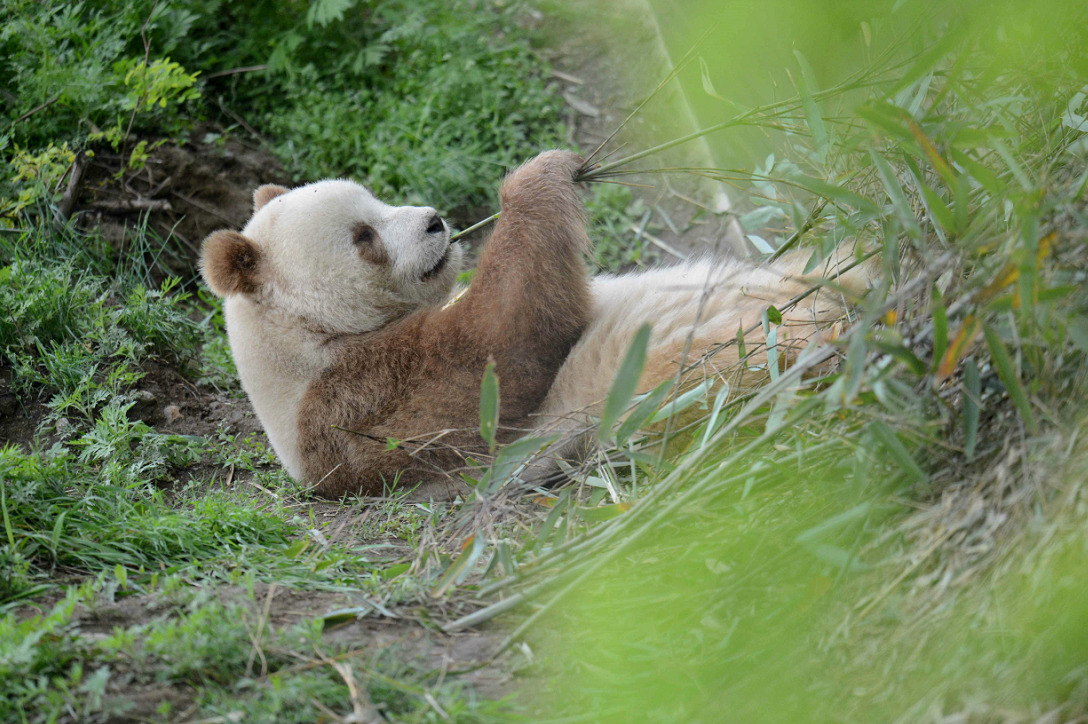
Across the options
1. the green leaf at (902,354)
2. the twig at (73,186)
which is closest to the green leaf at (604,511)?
the green leaf at (902,354)

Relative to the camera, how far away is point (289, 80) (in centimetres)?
660

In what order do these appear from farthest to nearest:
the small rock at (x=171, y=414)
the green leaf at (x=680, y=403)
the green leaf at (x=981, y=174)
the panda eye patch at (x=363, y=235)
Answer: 1. the small rock at (x=171, y=414)
2. the panda eye patch at (x=363, y=235)
3. the green leaf at (x=680, y=403)
4. the green leaf at (x=981, y=174)

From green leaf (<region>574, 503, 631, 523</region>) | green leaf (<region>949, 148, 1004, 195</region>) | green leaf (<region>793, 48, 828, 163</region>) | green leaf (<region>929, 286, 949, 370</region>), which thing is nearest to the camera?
green leaf (<region>929, 286, 949, 370</region>)

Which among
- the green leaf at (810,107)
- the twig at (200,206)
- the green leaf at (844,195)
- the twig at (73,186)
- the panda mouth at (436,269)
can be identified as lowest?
the green leaf at (844,195)

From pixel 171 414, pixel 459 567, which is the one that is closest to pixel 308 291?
pixel 171 414

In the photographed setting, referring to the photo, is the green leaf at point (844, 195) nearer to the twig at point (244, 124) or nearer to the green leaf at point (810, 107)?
the green leaf at point (810, 107)

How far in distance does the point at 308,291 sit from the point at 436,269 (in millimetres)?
628

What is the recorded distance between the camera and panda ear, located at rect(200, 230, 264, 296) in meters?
3.85

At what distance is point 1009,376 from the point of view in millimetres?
2006

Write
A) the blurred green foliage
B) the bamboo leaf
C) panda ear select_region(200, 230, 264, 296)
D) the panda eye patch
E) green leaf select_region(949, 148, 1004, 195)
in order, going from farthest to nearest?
the blurred green foliage
the panda eye patch
panda ear select_region(200, 230, 264, 296)
green leaf select_region(949, 148, 1004, 195)
the bamboo leaf

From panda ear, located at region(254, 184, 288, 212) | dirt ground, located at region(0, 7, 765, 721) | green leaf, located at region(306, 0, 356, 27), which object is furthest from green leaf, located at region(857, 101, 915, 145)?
green leaf, located at region(306, 0, 356, 27)

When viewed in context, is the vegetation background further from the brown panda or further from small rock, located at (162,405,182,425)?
the brown panda

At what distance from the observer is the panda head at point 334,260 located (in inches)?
158

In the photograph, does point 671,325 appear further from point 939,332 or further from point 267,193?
point 267,193
